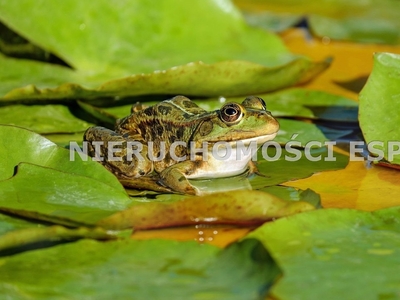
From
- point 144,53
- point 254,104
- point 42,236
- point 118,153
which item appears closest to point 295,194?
point 254,104

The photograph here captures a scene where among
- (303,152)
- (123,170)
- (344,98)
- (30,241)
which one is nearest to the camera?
(30,241)

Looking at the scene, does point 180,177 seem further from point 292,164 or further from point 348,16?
point 348,16

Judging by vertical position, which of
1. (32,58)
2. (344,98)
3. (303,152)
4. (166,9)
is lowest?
(303,152)

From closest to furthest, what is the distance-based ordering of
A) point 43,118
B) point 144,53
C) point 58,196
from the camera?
1. point 58,196
2. point 43,118
3. point 144,53

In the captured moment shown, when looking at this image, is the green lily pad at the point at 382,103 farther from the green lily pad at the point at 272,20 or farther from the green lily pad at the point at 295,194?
the green lily pad at the point at 272,20

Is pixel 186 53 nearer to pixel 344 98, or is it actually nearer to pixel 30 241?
pixel 344 98

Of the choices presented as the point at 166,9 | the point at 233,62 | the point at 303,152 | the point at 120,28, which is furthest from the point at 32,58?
the point at 303,152

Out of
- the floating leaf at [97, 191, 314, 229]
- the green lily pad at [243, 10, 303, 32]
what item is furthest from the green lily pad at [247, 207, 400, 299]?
the green lily pad at [243, 10, 303, 32]

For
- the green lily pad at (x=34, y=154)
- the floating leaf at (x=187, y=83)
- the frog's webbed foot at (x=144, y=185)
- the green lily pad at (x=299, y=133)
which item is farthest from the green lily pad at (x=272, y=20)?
the green lily pad at (x=34, y=154)
